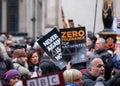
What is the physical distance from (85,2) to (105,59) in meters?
17.4

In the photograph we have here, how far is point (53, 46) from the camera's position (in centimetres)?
973

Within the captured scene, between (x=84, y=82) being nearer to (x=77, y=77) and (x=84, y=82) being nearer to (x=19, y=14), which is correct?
(x=77, y=77)

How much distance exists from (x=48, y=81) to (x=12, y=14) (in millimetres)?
33864

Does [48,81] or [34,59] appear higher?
[48,81]

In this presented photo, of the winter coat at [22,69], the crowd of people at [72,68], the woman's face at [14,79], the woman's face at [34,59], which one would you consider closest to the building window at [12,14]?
the crowd of people at [72,68]

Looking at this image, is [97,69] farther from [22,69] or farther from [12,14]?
[12,14]

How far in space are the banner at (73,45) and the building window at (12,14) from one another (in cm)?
2957

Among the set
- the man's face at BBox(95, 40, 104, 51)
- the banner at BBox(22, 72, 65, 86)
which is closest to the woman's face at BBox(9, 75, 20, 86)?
the banner at BBox(22, 72, 65, 86)

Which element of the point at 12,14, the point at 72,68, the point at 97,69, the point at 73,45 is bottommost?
the point at 12,14

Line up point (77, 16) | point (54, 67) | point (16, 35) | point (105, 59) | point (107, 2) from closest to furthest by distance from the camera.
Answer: point (54, 67) → point (105, 59) → point (107, 2) → point (77, 16) → point (16, 35)

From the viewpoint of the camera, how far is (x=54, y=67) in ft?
31.4

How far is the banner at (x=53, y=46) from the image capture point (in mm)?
9617

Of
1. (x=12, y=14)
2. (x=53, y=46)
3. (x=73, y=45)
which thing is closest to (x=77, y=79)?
(x=53, y=46)

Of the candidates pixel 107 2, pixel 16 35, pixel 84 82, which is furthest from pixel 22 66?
pixel 16 35
